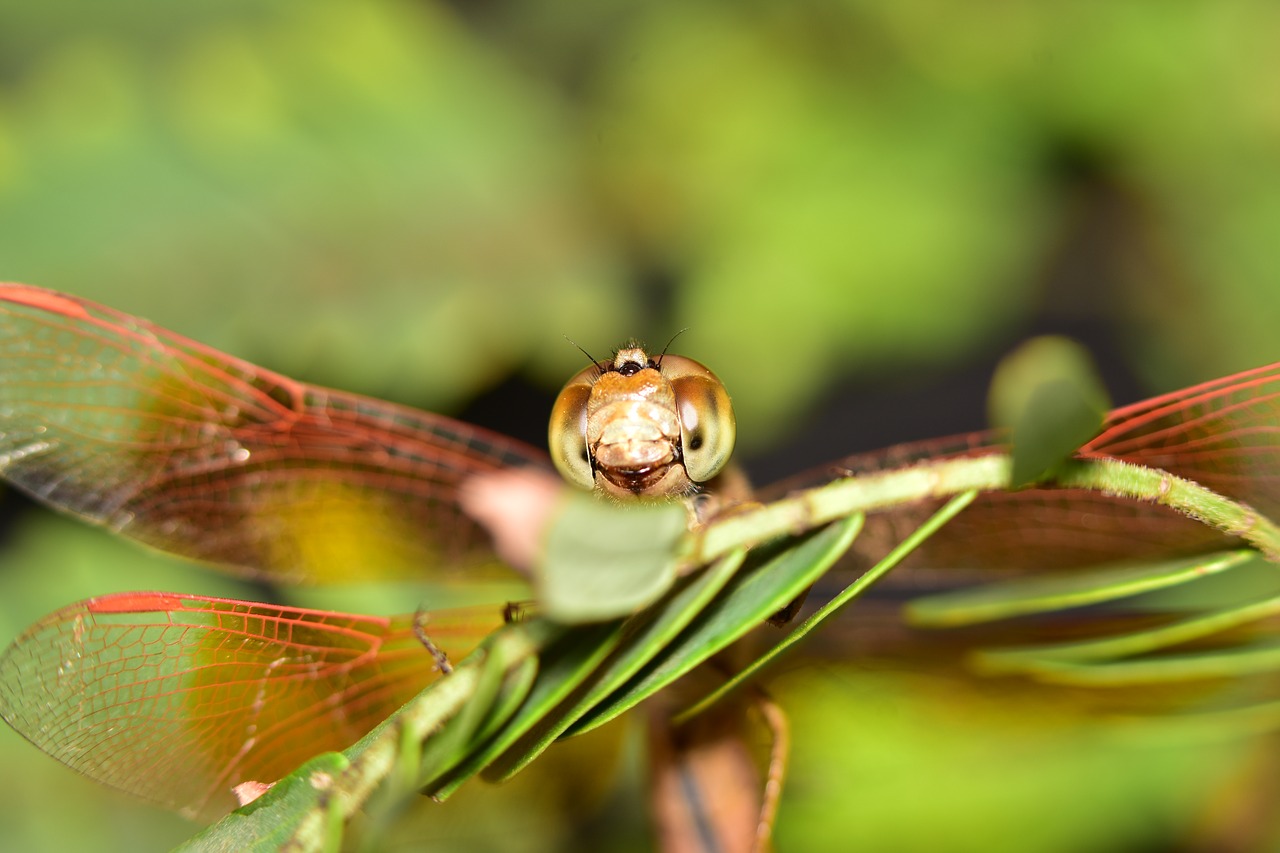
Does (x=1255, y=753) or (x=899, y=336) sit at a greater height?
(x=899, y=336)

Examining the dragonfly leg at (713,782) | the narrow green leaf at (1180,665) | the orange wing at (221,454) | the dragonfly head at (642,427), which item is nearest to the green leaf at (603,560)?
the dragonfly head at (642,427)

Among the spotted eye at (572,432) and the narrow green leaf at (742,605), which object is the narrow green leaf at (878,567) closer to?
the narrow green leaf at (742,605)

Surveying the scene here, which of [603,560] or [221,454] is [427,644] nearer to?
[603,560]

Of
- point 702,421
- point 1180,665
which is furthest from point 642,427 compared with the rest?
point 1180,665

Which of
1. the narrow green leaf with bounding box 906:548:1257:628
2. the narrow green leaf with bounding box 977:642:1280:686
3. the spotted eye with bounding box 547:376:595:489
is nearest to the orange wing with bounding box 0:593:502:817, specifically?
the spotted eye with bounding box 547:376:595:489

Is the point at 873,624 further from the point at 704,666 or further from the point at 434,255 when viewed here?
the point at 434,255

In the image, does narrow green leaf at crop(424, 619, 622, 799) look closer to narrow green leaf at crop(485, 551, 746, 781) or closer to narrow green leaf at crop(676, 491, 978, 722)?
narrow green leaf at crop(485, 551, 746, 781)

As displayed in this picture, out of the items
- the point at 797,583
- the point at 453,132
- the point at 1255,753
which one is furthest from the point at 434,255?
A: the point at 1255,753
